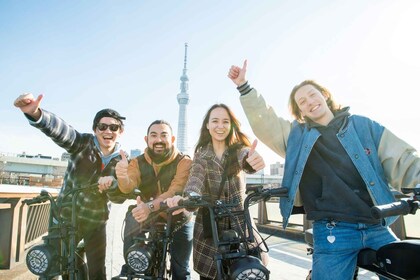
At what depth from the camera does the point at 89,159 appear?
10.9ft

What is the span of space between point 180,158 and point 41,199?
1.44m

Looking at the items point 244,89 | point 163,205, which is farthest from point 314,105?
point 163,205

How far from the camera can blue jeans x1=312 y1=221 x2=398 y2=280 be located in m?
2.04

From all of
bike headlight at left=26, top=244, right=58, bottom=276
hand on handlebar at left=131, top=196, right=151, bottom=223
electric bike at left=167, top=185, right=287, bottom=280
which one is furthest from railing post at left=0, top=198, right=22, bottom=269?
electric bike at left=167, top=185, right=287, bottom=280

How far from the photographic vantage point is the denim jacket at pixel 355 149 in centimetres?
212

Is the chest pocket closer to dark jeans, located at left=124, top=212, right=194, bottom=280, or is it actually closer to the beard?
the beard

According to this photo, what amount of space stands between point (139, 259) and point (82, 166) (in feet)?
5.60

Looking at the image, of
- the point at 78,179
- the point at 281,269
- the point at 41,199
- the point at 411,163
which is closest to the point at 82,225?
the point at 78,179

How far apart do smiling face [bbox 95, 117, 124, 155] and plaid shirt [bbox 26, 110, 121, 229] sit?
95 mm

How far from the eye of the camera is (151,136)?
3.29m

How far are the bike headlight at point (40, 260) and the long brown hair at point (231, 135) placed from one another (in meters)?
1.63

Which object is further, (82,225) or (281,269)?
(281,269)

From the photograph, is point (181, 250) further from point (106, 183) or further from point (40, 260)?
point (40, 260)

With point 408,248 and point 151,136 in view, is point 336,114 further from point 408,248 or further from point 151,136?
point 151,136
